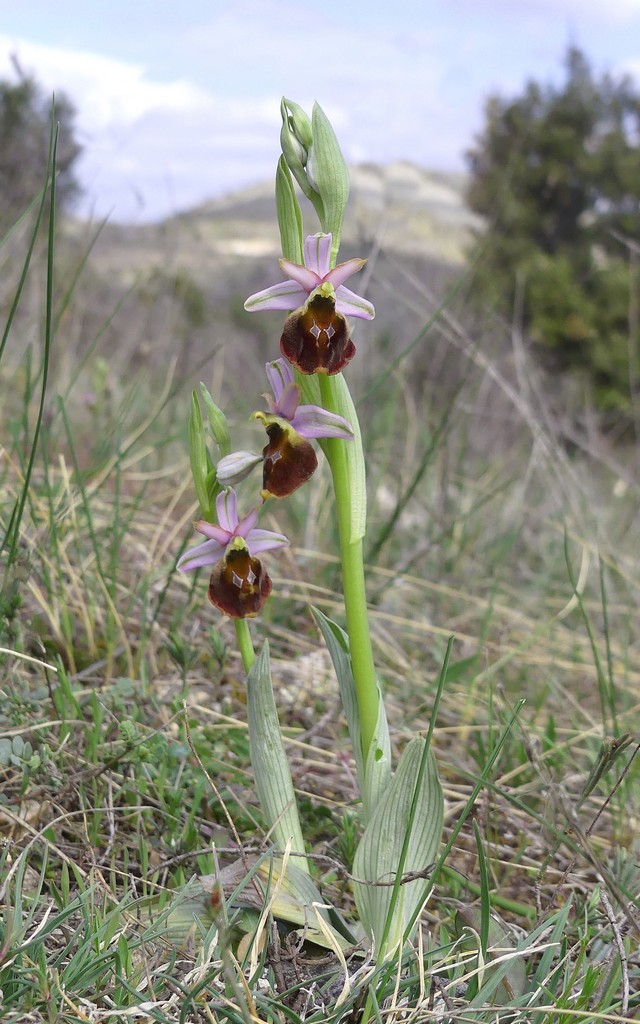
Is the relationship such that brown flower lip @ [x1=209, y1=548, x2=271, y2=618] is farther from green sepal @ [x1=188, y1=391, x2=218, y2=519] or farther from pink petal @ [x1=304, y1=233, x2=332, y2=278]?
pink petal @ [x1=304, y1=233, x2=332, y2=278]

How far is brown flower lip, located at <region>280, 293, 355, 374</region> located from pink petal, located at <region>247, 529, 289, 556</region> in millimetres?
279

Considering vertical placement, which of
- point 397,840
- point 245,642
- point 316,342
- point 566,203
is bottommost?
point 397,840

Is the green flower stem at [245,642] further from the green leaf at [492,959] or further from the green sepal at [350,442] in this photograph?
the green leaf at [492,959]

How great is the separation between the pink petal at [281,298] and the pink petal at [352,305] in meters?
0.05

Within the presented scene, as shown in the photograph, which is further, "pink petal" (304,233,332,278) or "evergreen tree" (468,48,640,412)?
"evergreen tree" (468,48,640,412)

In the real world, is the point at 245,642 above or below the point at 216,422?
below

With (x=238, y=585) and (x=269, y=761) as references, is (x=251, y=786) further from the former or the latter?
(x=238, y=585)

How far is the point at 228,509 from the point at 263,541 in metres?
0.08

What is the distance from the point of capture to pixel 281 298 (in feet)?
4.18

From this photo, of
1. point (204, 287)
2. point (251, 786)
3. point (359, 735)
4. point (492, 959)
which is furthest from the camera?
point (204, 287)

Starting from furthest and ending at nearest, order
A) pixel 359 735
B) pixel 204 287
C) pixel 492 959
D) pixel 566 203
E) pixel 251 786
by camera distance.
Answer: pixel 204 287 → pixel 566 203 → pixel 251 786 → pixel 359 735 → pixel 492 959

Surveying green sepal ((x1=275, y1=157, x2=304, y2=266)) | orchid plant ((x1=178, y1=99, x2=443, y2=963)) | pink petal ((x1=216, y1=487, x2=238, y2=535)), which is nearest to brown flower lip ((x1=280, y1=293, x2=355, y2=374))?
orchid plant ((x1=178, y1=99, x2=443, y2=963))

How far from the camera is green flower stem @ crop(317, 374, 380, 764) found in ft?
4.10

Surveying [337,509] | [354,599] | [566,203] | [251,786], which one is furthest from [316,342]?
[566,203]
